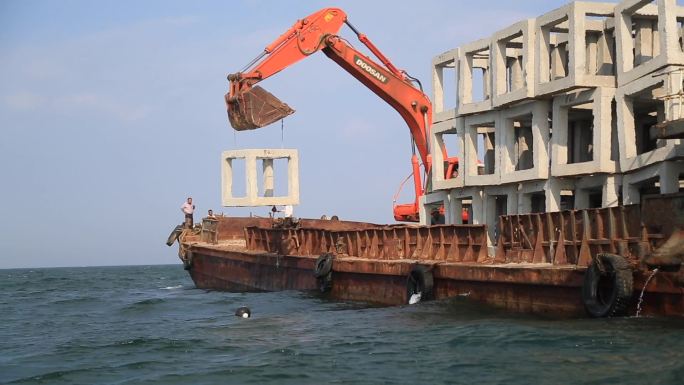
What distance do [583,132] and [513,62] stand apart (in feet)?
10.7

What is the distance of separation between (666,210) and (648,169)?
20.0 feet

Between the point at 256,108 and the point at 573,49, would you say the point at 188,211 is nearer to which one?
the point at 256,108

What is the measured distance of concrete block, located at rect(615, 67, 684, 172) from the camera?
65.2 feet

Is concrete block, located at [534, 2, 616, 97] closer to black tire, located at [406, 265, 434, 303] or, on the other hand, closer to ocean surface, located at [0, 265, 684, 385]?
black tire, located at [406, 265, 434, 303]

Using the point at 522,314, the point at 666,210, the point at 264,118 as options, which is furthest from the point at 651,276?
the point at 264,118

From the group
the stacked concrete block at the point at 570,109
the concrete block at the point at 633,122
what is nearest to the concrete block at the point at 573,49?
the stacked concrete block at the point at 570,109

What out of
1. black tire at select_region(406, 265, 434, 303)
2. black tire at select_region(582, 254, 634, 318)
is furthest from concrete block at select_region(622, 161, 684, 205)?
black tire at select_region(406, 265, 434, 303)

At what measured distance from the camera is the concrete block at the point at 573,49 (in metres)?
22.7

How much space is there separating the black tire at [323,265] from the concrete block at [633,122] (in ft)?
26.8

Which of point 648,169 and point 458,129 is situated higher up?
point 458,129

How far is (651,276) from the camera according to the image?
14.8 meters

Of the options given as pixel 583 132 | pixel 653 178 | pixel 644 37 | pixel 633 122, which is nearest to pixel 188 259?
pixel 583 132

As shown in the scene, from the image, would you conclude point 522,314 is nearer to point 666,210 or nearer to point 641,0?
point 666,210

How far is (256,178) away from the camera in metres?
38.7
